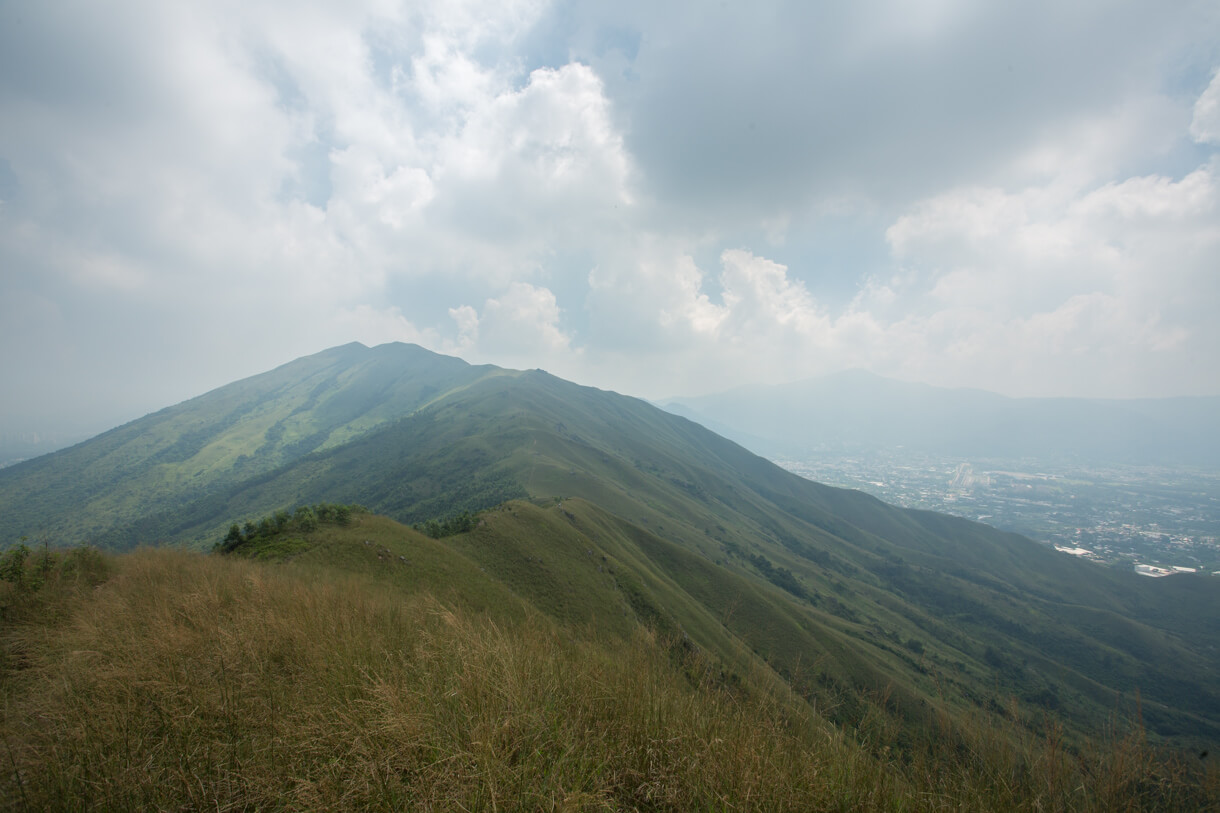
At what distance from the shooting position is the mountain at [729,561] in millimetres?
37875

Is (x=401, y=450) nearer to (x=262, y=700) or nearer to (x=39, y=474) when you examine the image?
(x=39, y=474)

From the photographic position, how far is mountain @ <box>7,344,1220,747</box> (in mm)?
37875

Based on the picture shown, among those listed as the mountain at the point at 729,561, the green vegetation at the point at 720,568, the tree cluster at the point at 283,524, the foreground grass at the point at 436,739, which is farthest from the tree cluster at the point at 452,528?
the foreground grass at the point at 436,739

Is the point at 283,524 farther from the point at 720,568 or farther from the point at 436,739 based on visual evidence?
the point at 720,568

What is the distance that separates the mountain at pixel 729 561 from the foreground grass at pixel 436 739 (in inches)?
32.3

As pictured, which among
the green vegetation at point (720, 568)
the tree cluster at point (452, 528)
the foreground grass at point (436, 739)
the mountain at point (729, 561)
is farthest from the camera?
the tree cluster at point (452, 528)

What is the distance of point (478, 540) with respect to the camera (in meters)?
38.7

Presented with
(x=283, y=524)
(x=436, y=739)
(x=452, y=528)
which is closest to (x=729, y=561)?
(x=452, y=528)

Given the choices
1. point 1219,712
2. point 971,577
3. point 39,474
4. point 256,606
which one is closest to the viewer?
point 256,606

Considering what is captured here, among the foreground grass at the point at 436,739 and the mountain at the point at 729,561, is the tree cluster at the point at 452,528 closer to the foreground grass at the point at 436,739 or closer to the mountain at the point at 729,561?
the mountain at the point at 729,561

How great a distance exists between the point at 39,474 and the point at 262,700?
26586 centimetres

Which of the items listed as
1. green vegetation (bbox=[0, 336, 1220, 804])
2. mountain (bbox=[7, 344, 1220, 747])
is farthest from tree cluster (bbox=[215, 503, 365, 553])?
mountain (bbox=[7, 344, 1220, 747])

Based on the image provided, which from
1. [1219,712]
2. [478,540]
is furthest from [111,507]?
[1219,712]

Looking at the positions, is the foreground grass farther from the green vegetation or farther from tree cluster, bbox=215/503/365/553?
tree cluster, bbox=215/503/365/553
